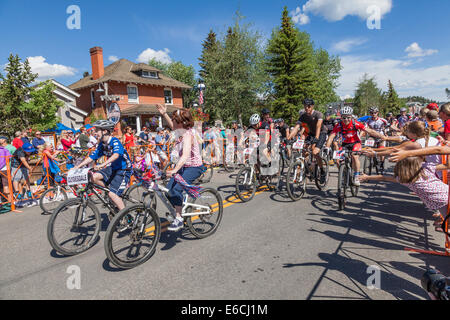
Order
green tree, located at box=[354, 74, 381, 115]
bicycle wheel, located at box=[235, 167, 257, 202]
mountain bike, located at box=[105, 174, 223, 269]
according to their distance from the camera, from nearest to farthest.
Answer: mountain bike, located at box=[105, 174, 223, 269]
bicycle wheel, located at box=[235, 167, 257, 202]
green tree, located at box=[354, 74, 381, 115]

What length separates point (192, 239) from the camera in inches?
184

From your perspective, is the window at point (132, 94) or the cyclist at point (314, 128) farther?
the window at point (132, 94)

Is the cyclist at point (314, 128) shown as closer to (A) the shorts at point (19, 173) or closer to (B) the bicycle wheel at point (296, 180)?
(B) the bicycle wheel at point (296, 180)

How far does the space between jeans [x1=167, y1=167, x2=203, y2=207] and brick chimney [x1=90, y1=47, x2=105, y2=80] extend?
3179 cm

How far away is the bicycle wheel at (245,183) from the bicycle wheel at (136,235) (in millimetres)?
2995

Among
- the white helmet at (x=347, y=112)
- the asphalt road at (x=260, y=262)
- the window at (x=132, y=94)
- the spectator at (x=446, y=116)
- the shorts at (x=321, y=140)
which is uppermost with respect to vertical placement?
the window at (x=132, y=94)

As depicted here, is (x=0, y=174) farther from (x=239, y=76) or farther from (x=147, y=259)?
(x=239, y=76)

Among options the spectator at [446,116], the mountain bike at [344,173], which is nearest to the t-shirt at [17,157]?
the mountain bike at [344,173]

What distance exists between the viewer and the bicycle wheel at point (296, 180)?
6.59m

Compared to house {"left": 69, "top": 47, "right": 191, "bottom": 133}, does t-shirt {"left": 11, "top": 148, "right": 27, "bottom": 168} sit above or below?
below

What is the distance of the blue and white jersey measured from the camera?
15.3 ft

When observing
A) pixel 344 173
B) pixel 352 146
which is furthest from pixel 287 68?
pixel 344 173

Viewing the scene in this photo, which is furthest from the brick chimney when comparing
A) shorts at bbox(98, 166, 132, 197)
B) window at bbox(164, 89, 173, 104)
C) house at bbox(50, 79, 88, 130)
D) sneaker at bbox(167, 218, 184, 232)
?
sneaker at bbox(167, 218, 184, 232)

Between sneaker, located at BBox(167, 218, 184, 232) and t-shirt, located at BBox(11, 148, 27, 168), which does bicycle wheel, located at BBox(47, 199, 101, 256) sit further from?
t-shirt, located at BBox(11, 148, 27, 168)
